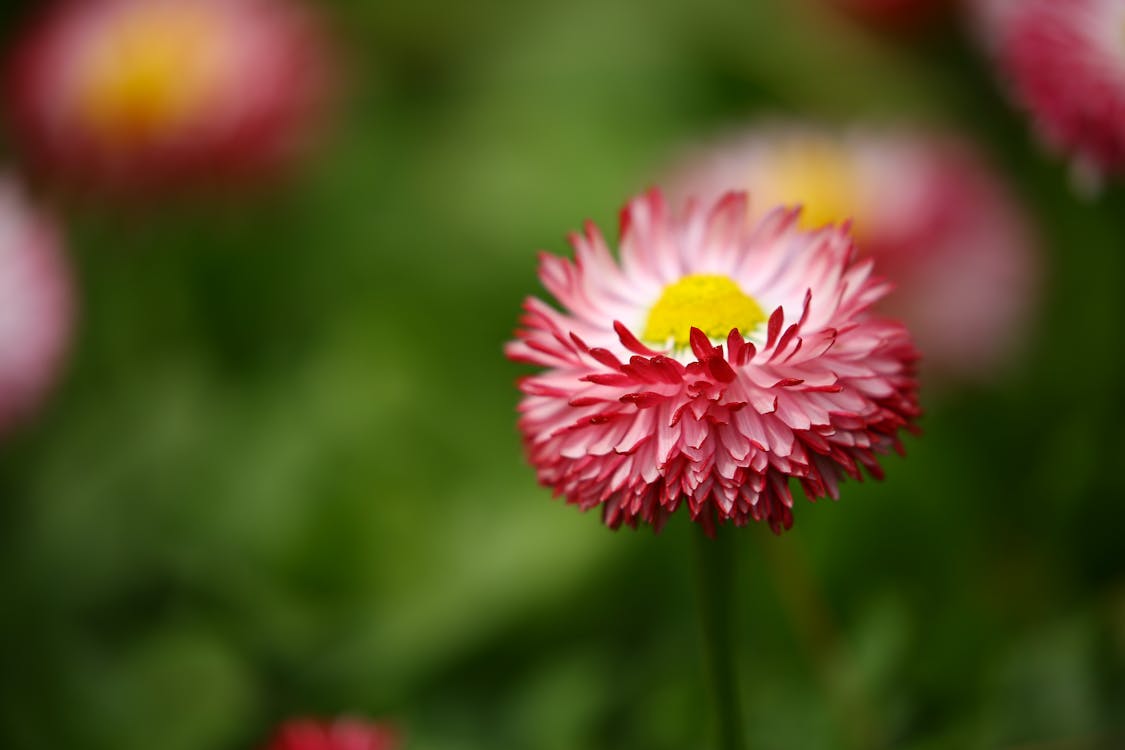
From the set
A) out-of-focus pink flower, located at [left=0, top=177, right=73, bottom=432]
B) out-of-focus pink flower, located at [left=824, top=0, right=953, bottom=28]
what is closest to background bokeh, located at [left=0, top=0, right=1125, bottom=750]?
out-of-focus pink flower, located at [left=824, top=0, right=953, bottom=28]

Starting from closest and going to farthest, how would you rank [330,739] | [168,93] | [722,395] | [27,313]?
[722,395] < [330,739] < [27,313] < [168,93]

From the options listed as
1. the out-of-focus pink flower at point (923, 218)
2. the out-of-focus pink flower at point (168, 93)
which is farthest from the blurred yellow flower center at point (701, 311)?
the out-of-focus pink flower at point (168, 93)

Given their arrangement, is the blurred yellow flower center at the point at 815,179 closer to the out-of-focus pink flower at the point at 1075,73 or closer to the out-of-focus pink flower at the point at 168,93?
the out-of-focus pink flower at the point at 1075,73

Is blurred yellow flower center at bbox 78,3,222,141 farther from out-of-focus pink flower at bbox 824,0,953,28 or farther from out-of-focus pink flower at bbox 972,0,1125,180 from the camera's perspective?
out-of-focus pink flower at bbox 972,0,1125,180

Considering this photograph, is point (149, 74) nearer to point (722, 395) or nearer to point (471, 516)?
point (471, 516)

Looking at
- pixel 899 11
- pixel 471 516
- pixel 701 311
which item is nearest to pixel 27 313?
pixel 471 516

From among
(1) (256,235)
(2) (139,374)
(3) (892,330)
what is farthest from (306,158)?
(3) (892,330)
